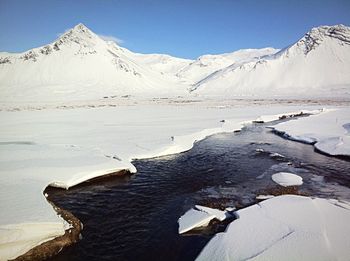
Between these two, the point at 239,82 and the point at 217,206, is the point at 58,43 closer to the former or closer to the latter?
the point at 239,82

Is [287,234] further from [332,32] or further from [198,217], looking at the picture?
[332,32]

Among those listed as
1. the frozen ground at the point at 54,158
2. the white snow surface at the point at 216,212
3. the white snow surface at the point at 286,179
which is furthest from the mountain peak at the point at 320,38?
the white snow surface at the point at 216,212

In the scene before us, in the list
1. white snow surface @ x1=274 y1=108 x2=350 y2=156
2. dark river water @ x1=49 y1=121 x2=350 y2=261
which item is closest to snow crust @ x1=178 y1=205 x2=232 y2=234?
dark river water @ x1=49 y1=121 x2=350 y2=261

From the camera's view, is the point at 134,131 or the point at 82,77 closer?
the point at 134,131

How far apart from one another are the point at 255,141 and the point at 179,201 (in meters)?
11.3

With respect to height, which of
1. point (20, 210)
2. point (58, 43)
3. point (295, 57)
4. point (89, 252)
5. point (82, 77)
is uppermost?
point (58, 43)

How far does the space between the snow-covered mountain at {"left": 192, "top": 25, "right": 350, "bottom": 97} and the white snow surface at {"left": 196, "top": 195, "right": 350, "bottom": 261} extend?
95.0 meters

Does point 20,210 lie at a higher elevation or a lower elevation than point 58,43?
lower

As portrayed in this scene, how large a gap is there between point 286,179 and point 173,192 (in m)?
4.57

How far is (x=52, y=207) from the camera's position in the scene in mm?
8711

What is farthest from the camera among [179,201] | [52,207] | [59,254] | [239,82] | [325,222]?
[239,82]

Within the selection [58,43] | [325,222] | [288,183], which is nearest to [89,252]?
[325,222]

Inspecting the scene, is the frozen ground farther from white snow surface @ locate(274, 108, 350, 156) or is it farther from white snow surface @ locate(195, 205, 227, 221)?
white snow surface @ locate(274, 108, 350, 156)

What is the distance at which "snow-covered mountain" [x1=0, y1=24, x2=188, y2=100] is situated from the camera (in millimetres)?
92125
